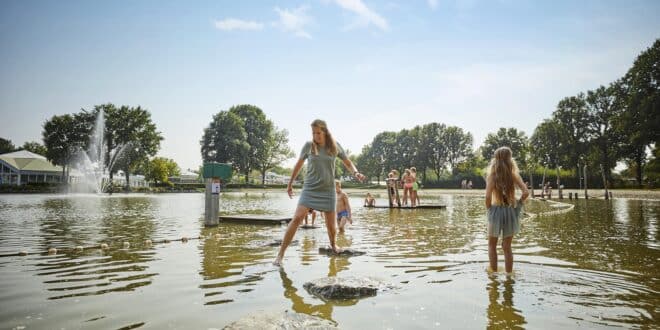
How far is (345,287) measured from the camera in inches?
167

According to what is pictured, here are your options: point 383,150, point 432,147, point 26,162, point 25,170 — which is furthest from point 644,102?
point 26,162

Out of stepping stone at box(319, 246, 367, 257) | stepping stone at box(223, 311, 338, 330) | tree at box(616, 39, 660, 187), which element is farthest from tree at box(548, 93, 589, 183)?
stepping stone at box(223, 311, 338, 330)

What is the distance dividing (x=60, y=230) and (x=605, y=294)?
1221cm

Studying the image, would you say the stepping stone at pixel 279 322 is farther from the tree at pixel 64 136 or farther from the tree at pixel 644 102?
the tree at pixel 64 136

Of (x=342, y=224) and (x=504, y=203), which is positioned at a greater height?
(x=504, y=203)

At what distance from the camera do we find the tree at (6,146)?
350 feet

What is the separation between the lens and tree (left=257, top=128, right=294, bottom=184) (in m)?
77.6

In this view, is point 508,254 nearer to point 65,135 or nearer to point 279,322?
point 279,322

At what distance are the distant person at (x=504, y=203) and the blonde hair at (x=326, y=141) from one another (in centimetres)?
224

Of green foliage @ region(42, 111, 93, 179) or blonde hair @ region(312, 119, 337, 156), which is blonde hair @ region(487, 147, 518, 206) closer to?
blonde hair @ region(312, 119, 337, 156)

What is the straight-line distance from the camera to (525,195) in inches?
206

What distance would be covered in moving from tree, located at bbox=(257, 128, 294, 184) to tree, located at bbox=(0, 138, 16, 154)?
77515 mm

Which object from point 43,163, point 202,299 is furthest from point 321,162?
point 43,163

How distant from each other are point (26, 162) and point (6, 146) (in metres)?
48.6
